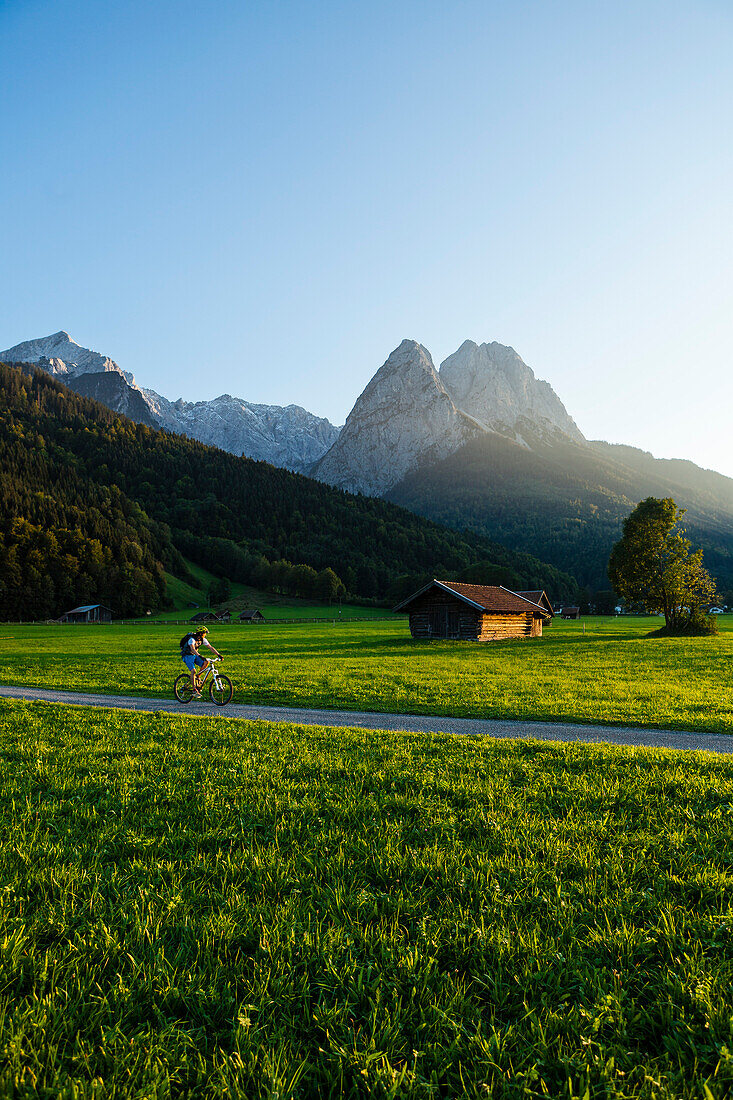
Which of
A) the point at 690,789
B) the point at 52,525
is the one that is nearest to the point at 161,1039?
the point at 690,789

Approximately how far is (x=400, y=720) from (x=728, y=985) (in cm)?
1070

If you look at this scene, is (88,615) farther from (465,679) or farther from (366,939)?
(366,939)

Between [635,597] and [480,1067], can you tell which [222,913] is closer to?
[480,1067]

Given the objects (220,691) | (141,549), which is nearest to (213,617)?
(141,549)

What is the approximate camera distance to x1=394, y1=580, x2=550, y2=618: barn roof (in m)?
47.4

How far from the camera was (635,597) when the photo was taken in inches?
2172

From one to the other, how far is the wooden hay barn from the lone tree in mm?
13259

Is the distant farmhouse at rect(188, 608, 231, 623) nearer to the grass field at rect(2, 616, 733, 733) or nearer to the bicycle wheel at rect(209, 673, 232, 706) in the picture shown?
the grass field at rect(2, 616, 733, 733)

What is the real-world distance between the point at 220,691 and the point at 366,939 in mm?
14410

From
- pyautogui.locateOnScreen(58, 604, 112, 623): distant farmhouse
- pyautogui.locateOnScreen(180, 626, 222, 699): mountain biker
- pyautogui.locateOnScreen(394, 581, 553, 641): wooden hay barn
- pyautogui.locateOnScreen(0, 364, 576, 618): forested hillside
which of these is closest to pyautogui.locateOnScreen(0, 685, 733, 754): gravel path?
pyautogui.locateOnScreen(180, 626, 222, 699): mountain biker

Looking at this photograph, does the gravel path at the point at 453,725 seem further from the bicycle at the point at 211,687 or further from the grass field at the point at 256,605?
the grass field at the point at 256,605

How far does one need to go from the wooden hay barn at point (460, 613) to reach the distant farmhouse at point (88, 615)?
93611 millimetres

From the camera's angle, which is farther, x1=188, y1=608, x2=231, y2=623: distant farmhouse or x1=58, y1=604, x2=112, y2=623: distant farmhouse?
x1=58, y1=604, x2=112, y2=623: distant farmhouse

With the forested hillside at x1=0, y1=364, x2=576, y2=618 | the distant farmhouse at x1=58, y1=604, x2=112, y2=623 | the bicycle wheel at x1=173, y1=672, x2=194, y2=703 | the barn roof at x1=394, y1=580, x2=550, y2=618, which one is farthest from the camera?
the forested hillside at x1=0, y1=364, x2=576, y2=618
